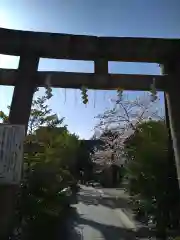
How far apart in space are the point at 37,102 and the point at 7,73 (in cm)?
1575

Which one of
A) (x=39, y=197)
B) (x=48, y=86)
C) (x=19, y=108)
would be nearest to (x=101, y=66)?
(x=48, y=86)

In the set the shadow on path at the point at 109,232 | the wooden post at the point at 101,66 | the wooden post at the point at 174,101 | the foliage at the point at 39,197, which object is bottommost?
the shadow on path at the point at 109,232

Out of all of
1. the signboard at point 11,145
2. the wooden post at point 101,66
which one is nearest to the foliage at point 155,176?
the wooden post at point 101,66

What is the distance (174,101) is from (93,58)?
1.74 meters

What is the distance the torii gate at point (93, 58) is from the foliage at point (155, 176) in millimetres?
4757

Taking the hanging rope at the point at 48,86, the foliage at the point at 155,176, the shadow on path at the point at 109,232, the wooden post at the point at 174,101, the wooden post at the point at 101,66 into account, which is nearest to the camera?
the wooden post at the point at 174,101

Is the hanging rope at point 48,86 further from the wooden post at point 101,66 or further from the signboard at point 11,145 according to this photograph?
the signboard at point 11,145

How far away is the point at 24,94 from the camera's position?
19.9 ft

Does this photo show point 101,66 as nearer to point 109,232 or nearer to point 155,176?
point 155,176

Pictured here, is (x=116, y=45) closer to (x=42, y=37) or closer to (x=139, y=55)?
(x=139, y=55)

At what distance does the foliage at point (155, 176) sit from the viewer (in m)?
10.8

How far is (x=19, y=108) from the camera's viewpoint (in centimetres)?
594

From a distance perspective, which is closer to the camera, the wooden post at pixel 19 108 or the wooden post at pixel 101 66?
the wooden post at pixel 19 108

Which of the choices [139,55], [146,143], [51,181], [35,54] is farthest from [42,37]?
[146,143]
